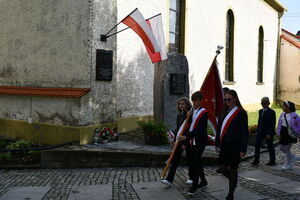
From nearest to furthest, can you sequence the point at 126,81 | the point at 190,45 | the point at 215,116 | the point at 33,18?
the point at 215,116 → the point at 33,18 → the point at 126,81 → the point at 190,45

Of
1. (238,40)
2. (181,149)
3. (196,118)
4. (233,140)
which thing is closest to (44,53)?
(181,149)

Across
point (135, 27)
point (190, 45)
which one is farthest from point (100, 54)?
point (190, 45)

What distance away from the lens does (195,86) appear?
14.1 metres

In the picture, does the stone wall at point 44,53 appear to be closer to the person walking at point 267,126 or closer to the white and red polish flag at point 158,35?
the white and red polish flag at point 158,35

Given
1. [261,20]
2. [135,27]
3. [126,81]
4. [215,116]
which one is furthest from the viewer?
[261,20]

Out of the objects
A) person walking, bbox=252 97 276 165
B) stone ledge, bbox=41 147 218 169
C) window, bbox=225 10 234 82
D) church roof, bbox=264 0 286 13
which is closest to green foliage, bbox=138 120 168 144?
stone ledge, bbox=41 147 218 169

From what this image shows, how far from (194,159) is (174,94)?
13.3 feet

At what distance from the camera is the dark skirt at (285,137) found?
22.0 feet

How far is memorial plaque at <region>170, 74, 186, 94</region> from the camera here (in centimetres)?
898

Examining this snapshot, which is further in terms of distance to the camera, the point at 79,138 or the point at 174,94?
the point at 174,94

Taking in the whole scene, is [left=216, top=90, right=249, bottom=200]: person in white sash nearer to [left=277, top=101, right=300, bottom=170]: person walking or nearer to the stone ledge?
the stone ledge

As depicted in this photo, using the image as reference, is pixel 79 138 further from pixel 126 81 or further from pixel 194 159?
pixel 194 159

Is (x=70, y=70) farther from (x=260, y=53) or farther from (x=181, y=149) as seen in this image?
(x=260, y=53)

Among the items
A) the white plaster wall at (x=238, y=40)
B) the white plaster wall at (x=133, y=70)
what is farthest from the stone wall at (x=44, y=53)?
the white plaster wall at (x=238, y=40)
